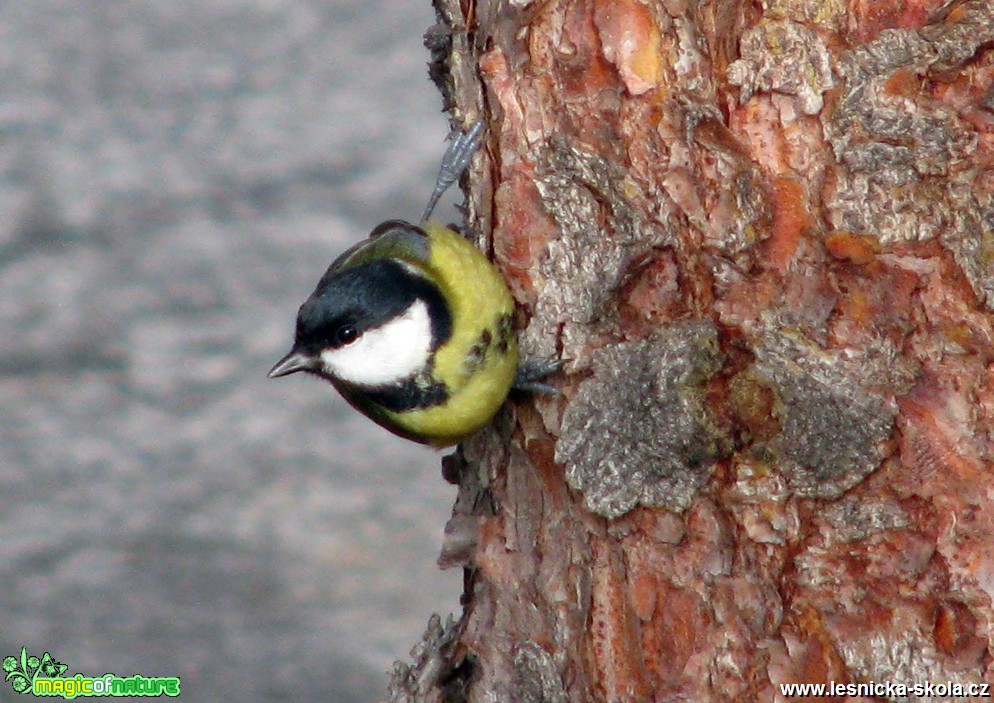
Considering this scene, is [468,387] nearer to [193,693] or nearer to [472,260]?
[472,260]

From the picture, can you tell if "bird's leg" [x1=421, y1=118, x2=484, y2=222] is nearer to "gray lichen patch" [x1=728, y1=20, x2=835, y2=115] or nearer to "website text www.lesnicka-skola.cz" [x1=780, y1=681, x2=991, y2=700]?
"gray lichen patch" [x1=728, y1=20, x2=835, y2=115]

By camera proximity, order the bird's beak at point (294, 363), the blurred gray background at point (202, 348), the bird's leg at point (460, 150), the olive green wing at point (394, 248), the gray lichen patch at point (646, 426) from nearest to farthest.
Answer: the gray lichen patch at point (646, 426) < the bird's leg at point (460, 150) < the bird's beak at point (294, 363) < the olive green wing at point (394, 248) < the blurred gray background at point (202, 348)

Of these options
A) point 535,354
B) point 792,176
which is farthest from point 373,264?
point 792,176

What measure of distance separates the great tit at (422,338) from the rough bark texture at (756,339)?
0.15 meters

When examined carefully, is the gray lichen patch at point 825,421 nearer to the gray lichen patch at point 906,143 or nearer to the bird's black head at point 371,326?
the gray lichen patch at point 906,143

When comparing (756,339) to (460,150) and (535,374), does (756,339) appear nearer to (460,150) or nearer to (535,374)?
(535,374)

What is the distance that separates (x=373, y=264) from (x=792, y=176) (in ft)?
2.32

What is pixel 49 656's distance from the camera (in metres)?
3.18

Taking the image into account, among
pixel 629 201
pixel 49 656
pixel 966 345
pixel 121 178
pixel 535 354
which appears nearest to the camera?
pixel 966 345

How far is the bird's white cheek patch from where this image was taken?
1.96 m

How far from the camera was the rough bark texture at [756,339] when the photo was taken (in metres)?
1.50

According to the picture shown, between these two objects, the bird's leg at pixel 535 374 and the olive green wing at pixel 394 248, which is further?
the olive green wing at pixel 394 248

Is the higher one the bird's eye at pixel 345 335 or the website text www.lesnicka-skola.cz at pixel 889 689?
the bird's eye at pixel 345 335

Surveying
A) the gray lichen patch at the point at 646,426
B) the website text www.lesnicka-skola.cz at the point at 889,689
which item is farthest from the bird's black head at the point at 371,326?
the website text www.lesnicka-skola.cz at the point at 889,689
